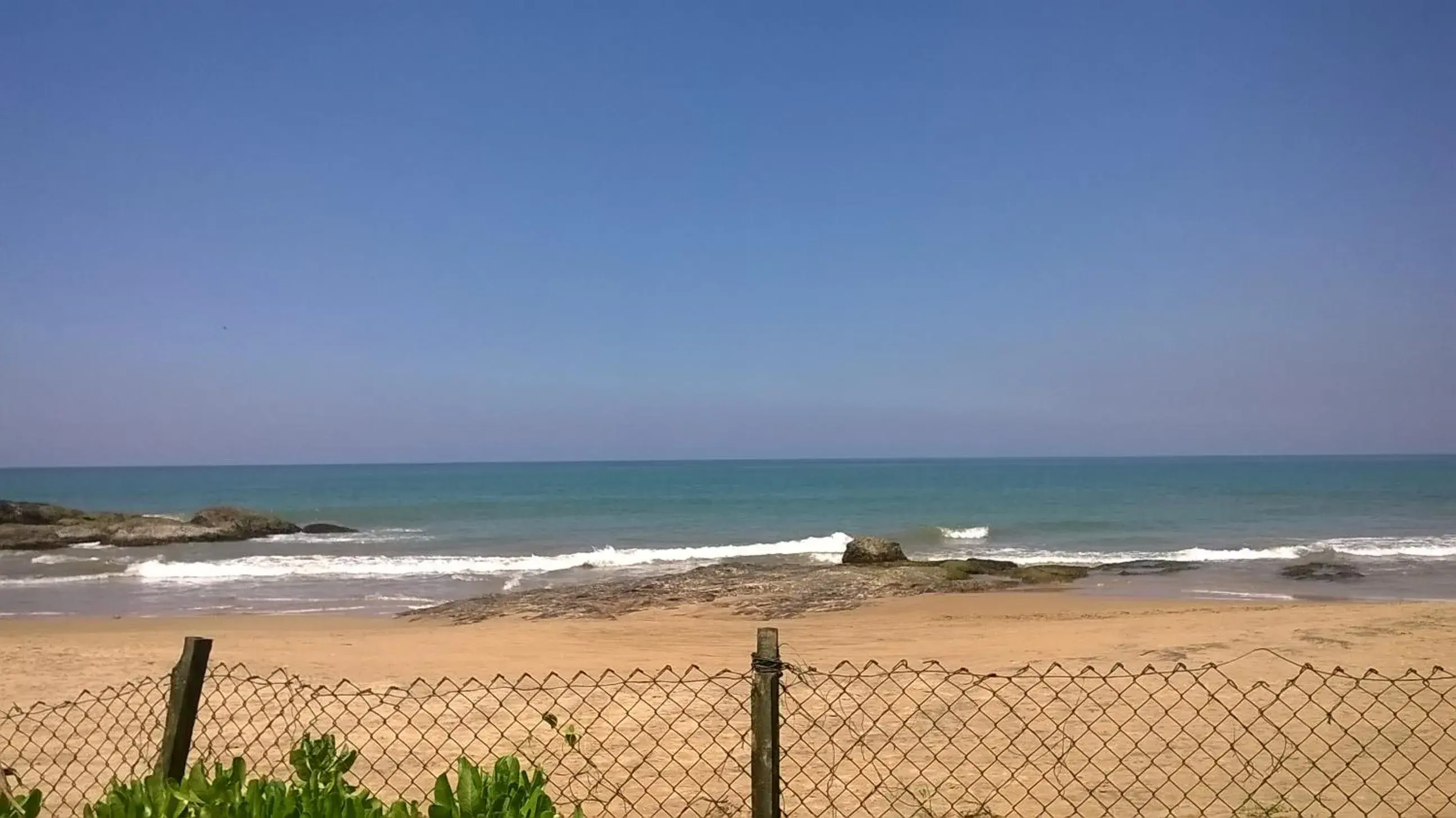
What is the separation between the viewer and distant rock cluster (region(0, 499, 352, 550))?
3130cm

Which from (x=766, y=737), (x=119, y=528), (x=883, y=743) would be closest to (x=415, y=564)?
(x=119, y=528)

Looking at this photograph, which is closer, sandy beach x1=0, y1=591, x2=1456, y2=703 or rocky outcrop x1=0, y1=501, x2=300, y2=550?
sandy beach x1=0, y1=591, x2=1456, y2=703

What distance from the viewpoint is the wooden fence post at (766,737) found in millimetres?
3398

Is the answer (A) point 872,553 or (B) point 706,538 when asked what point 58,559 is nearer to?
(B) point 706,538

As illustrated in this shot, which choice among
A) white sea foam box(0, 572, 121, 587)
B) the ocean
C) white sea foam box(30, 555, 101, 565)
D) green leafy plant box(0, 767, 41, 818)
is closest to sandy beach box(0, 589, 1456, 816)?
green leafy plant box(0, 767, 41, 818)

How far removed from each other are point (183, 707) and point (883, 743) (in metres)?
4.42

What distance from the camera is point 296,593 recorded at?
2045 cm

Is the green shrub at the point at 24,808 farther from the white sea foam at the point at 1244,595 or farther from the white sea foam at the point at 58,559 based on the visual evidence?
the white sea foam at the point at 58,559

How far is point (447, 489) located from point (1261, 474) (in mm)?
76500

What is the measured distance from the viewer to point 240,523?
34906 mm

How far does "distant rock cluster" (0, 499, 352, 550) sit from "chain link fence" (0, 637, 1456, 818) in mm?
26477

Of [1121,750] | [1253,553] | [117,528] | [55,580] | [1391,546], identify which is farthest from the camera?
[117,528]

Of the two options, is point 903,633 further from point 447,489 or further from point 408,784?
point 447,489

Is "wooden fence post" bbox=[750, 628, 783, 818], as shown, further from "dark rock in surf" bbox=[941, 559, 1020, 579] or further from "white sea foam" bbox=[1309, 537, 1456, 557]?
"white sea foam" bbox=[1309, 537, 1456, 557]
